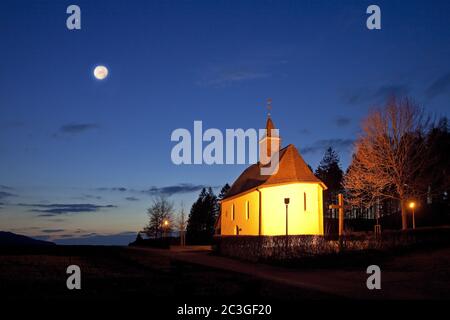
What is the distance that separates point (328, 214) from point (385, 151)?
75.0 m

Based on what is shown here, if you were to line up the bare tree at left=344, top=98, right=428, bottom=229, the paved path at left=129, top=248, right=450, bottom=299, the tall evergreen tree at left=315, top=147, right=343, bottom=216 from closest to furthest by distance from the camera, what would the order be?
the paved path at left=129, top=248, right=450, bottom=299 → the bare tree at left=344, top=98, right=428, bottom=229 → the tall evergreen tree at left=315, top=147, right=343, bottom=216

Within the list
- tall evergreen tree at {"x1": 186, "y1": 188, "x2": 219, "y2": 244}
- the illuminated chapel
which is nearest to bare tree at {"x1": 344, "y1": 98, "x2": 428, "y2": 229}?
the illuminated chapel

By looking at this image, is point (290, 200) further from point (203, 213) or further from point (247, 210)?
point (203, 213)

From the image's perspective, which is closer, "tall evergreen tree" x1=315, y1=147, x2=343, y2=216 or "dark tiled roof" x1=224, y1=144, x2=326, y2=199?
"dark tiled roof" x1=224, y1=144, x2=326, y2=199

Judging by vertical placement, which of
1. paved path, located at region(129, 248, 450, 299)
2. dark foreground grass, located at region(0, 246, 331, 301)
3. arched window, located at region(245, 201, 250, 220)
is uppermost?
arched window, located at region(245, 201, 250, 220)

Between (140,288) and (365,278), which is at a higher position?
(140,288)

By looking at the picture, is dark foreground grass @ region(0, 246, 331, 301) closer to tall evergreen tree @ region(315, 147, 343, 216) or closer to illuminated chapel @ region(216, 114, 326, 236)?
illuminated chapel @ region(216, 114, 326, 236)

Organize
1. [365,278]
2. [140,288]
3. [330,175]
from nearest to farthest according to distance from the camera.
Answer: [140,288] → [365,278] → [330,175]

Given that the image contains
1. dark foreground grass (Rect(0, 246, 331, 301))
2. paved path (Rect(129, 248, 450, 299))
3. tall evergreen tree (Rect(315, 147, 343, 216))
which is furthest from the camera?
tall evergreen tree (Rect(315, 147, 343, 216))

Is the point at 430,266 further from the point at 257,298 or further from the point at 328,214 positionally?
the point at 328,214

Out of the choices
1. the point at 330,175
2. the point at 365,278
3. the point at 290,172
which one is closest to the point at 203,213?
the point at 330,175

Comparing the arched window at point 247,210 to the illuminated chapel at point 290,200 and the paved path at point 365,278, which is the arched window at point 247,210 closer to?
the illuminated chapel at point 290,200

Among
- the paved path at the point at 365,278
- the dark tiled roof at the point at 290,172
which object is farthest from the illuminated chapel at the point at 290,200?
the paved path at the point at 365,278
